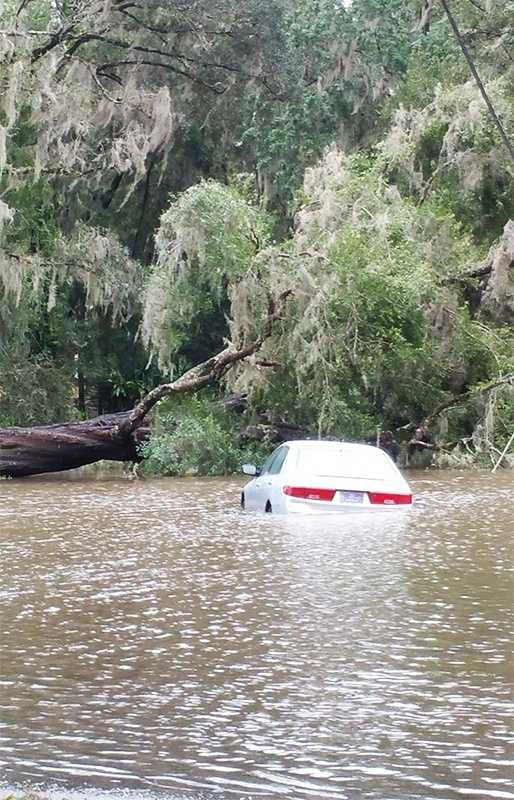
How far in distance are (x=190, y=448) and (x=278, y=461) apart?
1038 cm

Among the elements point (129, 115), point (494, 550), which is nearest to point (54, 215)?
point (129, 115)

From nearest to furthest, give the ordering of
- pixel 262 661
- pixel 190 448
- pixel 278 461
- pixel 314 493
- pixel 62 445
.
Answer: pixel 262 661, pixel 314 493, pixel 278 461, pixel 62 445, pixel 190 448

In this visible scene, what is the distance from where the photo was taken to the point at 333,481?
1652 centimetres

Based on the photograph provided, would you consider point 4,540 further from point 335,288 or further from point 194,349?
point 194,349

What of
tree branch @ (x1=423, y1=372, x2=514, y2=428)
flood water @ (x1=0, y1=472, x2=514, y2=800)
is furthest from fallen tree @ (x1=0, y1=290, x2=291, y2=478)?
flood water @ (x1=0, y1=472, x2=514, y2=800)

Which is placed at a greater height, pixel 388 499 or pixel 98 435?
pixel 98 435

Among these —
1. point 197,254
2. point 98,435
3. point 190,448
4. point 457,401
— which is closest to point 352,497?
point 190,448

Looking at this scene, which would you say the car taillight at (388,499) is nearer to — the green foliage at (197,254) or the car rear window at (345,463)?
the car rear window at (345,463)

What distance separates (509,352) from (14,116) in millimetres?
11742

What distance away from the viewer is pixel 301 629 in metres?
9.58

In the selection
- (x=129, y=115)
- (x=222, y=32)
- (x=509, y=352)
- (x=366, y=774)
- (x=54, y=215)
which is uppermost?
(x=222, y=32)

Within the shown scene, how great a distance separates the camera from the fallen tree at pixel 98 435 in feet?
89.4

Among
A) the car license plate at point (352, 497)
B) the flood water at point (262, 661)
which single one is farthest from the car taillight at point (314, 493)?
the flood water at point (262, 661)

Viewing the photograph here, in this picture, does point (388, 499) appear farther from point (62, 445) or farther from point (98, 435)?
point (98, 435)
